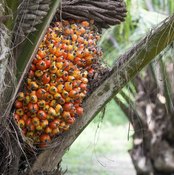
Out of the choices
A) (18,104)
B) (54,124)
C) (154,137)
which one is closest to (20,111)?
(18,104)

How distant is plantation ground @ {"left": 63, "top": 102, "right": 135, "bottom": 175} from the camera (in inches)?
233

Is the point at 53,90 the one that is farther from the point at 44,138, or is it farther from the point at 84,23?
the point at 84,23

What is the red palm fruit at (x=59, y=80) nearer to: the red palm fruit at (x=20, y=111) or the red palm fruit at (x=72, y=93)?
the red palm fruit at (x=72, y=93)

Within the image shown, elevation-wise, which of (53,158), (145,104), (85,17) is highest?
(85,17)

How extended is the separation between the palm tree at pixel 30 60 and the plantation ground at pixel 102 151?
1.17 meters

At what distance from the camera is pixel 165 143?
4418mm

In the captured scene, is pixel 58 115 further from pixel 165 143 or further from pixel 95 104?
pixel 165 143

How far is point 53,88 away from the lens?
5.83 ft

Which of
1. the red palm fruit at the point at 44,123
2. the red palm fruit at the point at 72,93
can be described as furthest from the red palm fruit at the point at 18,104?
the red palm fruit at the point at 72,93

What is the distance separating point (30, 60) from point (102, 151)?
6795 millimetres

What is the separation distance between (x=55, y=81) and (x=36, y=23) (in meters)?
0.26

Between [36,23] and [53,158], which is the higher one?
[36,23]

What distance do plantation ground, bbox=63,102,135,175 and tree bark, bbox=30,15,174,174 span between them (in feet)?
3.80

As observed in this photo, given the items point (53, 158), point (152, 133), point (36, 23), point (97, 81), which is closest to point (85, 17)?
point (97, 81)
